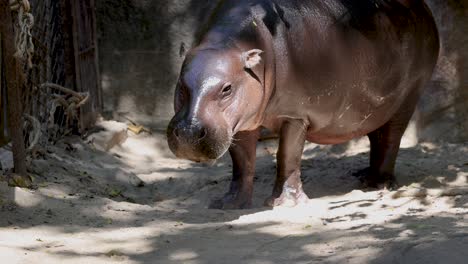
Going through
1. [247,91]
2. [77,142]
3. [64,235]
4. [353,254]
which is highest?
[247,91]

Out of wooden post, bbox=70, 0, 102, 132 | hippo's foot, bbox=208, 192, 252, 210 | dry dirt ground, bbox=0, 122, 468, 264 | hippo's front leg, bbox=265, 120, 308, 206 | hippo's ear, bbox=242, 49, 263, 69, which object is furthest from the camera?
wooden post, bbox=70, 0, 102, 132

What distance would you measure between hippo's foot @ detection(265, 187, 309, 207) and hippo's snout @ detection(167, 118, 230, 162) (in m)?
1.05

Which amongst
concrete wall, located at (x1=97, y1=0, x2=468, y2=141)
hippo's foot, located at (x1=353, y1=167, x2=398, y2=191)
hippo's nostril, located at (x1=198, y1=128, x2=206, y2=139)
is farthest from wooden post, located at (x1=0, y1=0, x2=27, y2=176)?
concrete wall, located at (x1=97, y1=0, x2=468, y2=141)

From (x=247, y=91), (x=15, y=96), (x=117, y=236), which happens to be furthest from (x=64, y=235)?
(x=247, y=91)

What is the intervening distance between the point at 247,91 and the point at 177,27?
13.7 feet

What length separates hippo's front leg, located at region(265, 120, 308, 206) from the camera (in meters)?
5.78

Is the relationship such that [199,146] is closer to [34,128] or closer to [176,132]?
[176,132]

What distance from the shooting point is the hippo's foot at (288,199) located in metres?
5.77

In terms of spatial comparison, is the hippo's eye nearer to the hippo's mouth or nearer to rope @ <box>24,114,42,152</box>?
the hippo's mouth

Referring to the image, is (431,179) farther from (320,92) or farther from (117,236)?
(117,236)

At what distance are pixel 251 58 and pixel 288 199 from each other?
3.70 feet

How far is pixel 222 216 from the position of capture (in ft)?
17.2

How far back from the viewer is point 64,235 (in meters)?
4.36

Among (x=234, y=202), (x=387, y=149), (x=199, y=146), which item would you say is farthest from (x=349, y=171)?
(x=199, y=146)
